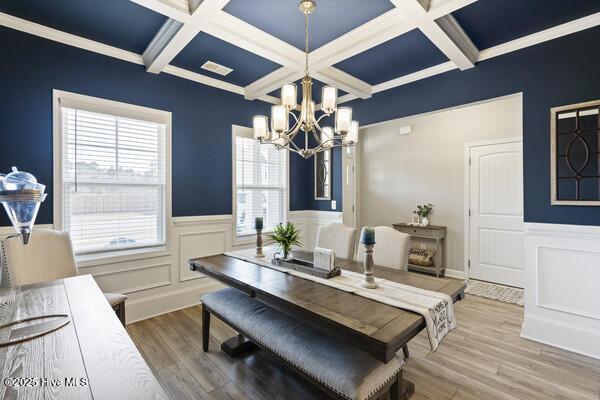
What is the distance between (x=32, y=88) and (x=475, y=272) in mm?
5810

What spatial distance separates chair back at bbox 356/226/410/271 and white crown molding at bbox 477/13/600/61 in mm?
2063

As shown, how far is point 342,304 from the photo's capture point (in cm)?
157

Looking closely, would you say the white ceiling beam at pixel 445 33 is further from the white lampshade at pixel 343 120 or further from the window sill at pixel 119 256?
the window sill at pixel 119 256

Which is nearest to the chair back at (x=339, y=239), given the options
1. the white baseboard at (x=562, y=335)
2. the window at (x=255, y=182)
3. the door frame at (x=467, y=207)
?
the window at (x=255, y=182)

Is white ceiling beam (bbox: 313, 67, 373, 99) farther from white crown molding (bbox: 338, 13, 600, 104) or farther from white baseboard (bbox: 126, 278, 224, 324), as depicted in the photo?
white baseboard (bbox: 126, 278, 224, 324)

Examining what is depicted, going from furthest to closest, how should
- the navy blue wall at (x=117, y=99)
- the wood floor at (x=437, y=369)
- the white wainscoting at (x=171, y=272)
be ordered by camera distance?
the white wainscoting at (x=171, y=272), the navy blue wall at (x=117, y=99), the wood floor at (x=437, y=369)

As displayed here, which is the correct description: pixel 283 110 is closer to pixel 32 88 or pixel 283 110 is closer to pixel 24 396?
pixel 24 396

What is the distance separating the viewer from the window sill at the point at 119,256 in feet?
9.07

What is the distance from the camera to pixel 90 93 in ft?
9.08

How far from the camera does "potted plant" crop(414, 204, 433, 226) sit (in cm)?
467

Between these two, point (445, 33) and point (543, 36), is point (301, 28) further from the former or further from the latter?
point (543, 36)

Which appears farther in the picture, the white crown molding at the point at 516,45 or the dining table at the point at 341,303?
the white crown molding at the point at 516,45

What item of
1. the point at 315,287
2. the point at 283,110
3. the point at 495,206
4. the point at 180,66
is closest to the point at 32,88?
the point at 180,66

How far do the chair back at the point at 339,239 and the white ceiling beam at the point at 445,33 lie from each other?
1.84 m
